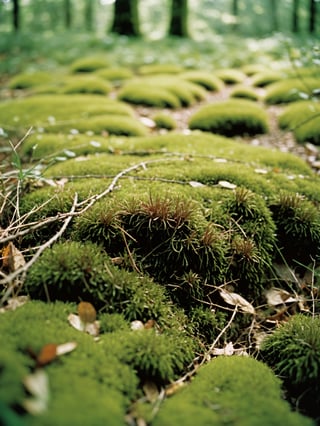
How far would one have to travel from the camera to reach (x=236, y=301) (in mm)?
2533

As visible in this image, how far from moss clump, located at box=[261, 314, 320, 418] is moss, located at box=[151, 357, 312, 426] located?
0.33 ft

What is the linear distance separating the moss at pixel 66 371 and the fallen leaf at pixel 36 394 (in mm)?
28

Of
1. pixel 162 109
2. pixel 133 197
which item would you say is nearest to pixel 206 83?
pixel 162 109

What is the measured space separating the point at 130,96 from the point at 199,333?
18.4 ft

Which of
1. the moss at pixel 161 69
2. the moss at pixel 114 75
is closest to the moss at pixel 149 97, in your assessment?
the moss at pixel 114 75

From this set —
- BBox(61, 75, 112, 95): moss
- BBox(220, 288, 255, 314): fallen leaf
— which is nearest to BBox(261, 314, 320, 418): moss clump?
BBox(220, 288, 255, 314): fallen leaf

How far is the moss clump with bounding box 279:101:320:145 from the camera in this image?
5.36 meters

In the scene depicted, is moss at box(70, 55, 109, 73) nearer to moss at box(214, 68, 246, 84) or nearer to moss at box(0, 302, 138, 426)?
moss at box(214, 68, 246, 84)

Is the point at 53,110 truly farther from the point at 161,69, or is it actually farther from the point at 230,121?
the point at 161,69

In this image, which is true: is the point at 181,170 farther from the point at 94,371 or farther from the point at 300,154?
the point at 300,154

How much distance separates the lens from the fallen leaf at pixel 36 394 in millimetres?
1317

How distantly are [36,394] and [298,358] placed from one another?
4.35 ft

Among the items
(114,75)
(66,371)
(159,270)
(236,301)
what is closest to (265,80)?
(114,75)

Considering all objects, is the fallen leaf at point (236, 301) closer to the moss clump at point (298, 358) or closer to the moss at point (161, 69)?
the moss clump at point (298, 358)
